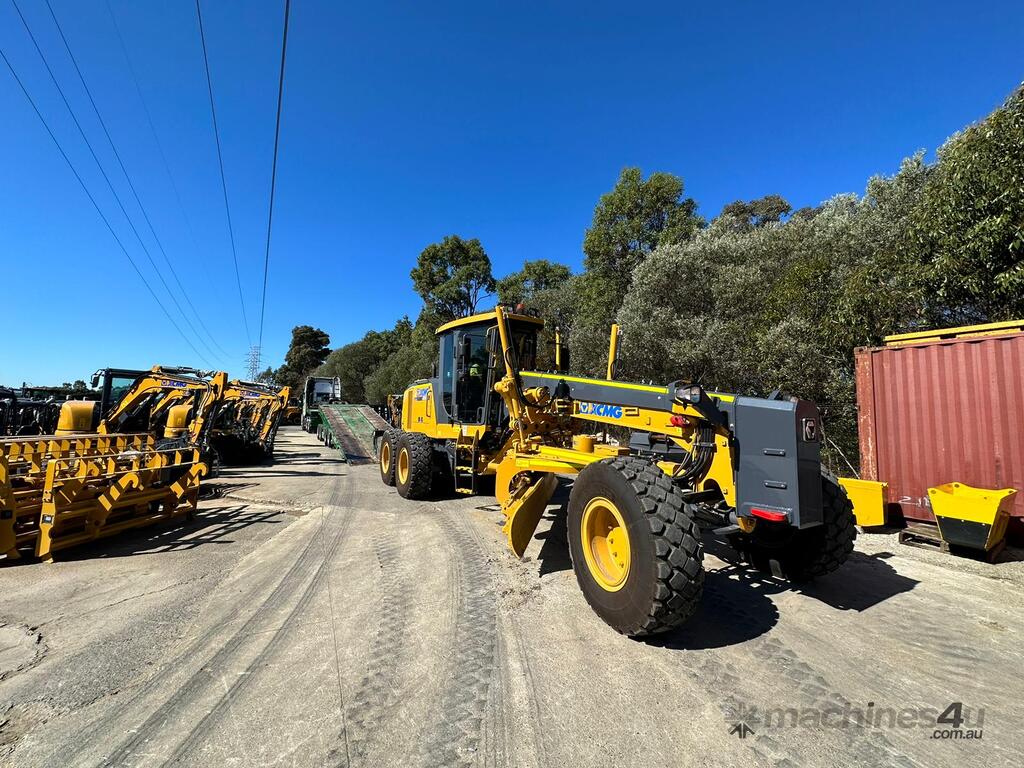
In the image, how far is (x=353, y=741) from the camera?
2.26m

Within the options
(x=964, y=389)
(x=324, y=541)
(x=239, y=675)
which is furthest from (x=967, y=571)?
(x=324, y=541)

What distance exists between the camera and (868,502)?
6.00 m

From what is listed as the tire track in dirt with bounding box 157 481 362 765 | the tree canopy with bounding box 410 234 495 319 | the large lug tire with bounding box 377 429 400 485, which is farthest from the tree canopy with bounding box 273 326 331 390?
the tire track in dirt with bounding box 157 481 362 765

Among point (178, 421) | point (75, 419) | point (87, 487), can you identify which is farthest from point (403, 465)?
point (75, 419)

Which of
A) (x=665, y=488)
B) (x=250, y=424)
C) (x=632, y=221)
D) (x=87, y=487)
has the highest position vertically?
(x=632, y=221)

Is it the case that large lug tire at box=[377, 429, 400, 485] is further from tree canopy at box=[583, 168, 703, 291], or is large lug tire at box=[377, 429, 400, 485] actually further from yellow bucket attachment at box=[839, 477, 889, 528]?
tree canopy at box=[583, 168, 703, 291]

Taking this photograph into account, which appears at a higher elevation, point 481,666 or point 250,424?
point 250,424

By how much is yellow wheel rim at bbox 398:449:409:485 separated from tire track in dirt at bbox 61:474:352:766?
12.4 ft

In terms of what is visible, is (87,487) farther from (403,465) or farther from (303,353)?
(303,353)

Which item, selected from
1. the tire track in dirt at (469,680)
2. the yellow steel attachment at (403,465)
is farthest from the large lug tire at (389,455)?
the tire track in dirt at (469,680)

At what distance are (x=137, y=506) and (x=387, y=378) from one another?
36.0 metres

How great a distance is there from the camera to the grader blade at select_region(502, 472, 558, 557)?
14.5 ft

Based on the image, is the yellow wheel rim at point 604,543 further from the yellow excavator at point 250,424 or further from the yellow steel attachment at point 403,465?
the yellow excavator at point 250,424

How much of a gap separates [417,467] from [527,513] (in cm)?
390
